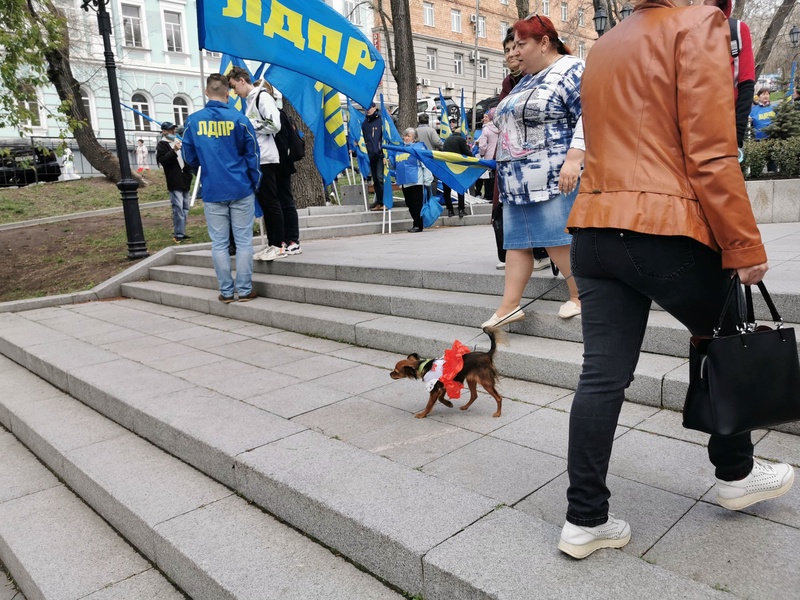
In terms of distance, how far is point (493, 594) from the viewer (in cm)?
209

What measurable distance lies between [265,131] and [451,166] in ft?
9.41

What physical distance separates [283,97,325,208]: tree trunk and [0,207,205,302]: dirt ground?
2.02m

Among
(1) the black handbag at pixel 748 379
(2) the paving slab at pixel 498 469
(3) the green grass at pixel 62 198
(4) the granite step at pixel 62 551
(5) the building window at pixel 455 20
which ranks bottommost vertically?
(4) the granite step at pixel 62 551

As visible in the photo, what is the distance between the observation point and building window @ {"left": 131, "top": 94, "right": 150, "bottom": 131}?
34125 mm

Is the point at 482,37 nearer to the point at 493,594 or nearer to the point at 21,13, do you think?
the point at 21,13

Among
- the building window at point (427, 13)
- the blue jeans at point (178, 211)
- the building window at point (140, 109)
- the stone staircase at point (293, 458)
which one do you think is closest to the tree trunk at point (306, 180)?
the blue jeans at point (178, 211)

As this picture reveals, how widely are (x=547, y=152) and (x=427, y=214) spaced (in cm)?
761

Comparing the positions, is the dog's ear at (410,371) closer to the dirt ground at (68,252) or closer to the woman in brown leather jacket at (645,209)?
the woman in brown leather jacket at (645,209)

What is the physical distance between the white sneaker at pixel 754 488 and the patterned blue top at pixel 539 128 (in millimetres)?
2136

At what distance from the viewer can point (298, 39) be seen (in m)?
6.61

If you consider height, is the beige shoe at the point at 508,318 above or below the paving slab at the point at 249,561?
above

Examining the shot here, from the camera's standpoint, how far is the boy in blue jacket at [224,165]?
6.73 metres

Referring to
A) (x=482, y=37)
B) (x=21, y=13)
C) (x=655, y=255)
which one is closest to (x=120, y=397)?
(x=655, y=255)

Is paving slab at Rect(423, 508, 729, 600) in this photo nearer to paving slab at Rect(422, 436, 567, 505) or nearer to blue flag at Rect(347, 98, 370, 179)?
paving slab at Rect(422, 436, 567, 505)
